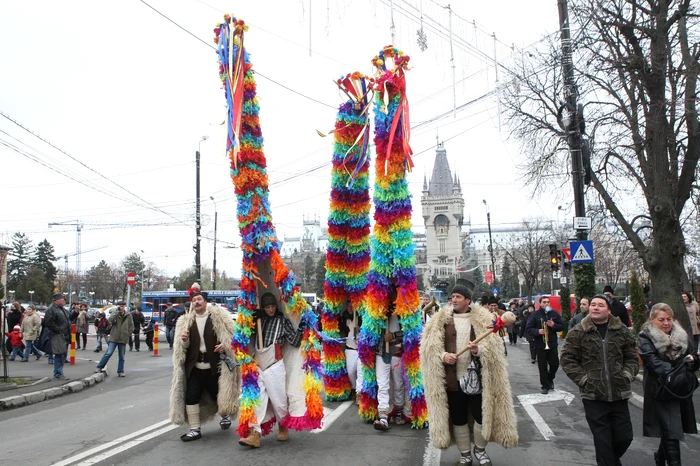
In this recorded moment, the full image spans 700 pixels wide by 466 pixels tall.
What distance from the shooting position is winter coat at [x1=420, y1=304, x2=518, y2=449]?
5.99m

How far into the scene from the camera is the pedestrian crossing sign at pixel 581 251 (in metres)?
14.5

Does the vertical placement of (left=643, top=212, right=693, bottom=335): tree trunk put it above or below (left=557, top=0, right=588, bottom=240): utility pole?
below

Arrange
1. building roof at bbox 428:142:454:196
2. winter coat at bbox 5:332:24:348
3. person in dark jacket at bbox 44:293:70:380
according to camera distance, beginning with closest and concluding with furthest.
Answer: person in dark jacket at bbox 44:293:70:380 < winter coat at bbox 5:332:24:348 < building roof at bbox 428:142:454:196

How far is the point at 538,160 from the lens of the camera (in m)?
20.5

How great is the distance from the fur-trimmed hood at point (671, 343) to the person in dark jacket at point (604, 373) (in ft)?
1.45

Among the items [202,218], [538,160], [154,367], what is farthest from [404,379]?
[202,218]

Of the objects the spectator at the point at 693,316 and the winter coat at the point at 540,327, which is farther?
the spectator at the point at 693,316

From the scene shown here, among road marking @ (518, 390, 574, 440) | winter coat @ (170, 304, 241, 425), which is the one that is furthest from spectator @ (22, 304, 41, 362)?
road marking @ (518, 390, 574, 440)

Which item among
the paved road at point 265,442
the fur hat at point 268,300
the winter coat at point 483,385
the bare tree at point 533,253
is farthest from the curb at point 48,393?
the bare tree at point 533,253

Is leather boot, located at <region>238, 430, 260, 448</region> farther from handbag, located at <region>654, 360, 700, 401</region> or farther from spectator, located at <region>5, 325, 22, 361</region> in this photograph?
spectator, located at <region>5, 325, 22, 361</region>

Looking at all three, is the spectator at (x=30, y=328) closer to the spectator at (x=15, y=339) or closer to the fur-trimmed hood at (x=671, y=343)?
the spectator at (x=15, y=339)

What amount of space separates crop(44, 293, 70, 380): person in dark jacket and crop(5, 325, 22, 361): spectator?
5065 mm

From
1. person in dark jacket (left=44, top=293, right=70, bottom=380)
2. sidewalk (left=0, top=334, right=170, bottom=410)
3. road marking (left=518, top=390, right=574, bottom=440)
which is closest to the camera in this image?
road marking (left=518, top=390, right=574, bottom=440)

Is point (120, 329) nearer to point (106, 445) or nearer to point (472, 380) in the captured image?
point (106, 445)
